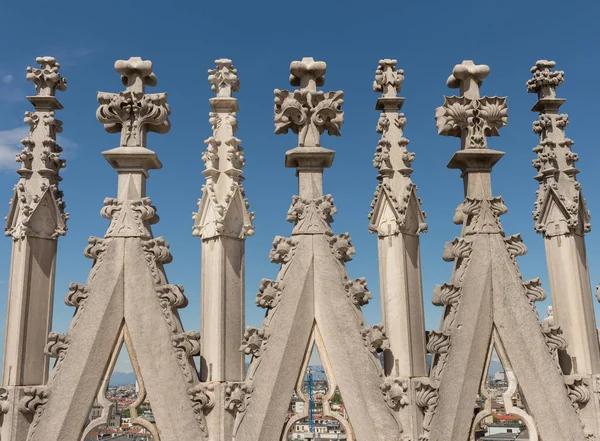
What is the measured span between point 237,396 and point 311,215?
2452 millimetres

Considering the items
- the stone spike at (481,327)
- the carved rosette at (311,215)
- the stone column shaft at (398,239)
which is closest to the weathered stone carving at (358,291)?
the stone column shaft at (398,239)

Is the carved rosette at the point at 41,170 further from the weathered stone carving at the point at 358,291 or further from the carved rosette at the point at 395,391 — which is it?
the carved rosette at the point at 395,391

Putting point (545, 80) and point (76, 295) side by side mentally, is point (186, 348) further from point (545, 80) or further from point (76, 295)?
point (545, 80)

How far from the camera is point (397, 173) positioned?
24.2 ft

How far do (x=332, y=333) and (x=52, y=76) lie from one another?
5210mm

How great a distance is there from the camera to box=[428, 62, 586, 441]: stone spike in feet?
22.1

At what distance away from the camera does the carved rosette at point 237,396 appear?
6.54m

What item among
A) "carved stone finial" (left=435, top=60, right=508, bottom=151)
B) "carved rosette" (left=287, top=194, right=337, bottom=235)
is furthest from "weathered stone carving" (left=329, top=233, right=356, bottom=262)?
"carved stone finial" (left=435, top=60, right=508, bottom=151)

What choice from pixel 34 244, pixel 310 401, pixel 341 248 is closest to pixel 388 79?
pixel 341 248

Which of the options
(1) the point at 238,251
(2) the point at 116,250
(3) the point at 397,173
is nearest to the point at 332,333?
(1) the point at 238,251

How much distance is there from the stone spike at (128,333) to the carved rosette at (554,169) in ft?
17.0

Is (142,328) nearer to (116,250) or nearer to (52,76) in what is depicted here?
(116,250)

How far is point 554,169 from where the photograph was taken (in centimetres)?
774

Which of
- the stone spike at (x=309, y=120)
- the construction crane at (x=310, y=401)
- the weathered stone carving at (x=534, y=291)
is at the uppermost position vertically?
the stone spike at (x=309, y=120)
